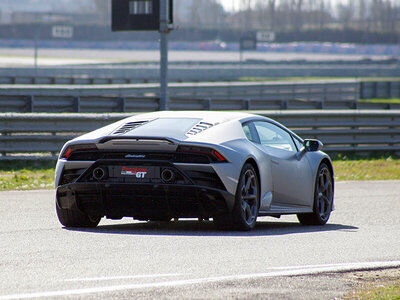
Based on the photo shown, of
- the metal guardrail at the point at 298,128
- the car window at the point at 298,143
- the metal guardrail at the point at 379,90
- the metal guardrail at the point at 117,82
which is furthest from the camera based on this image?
the metal guardrail at the point at 379,90

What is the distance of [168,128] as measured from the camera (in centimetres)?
858

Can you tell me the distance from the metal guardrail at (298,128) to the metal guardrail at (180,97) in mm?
4368

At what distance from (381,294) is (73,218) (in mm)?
3869

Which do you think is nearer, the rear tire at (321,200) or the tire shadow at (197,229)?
the tire shadow at (197,229)

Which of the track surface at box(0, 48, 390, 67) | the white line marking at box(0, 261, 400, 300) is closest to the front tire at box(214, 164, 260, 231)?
the white line marking at box(0, 261, 400, 300)

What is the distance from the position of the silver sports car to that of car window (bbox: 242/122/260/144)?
24mm

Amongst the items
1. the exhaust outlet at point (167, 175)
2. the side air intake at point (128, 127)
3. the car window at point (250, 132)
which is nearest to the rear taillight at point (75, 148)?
the side air intake at point (128, 127)

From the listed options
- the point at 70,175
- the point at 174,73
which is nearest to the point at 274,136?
the point at 70,175

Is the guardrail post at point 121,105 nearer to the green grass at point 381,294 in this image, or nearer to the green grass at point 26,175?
the green grass at point 26,175

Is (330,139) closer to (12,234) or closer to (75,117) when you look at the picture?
(75,117)

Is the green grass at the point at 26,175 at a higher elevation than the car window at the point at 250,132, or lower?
lower

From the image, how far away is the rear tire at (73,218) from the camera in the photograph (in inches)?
345

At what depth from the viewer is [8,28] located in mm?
135500

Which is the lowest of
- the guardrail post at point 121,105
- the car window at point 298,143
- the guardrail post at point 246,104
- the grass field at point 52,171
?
the grass field at point 52,171
